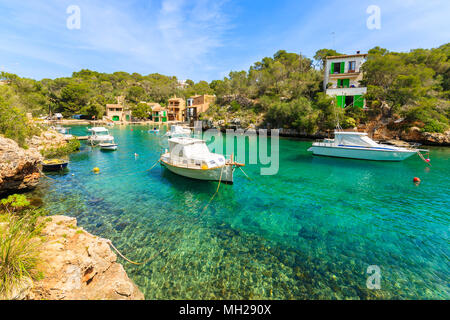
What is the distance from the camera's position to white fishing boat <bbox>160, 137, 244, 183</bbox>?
45.8 ft

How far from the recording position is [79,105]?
244 feet

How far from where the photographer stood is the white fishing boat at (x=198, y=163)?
45.8 feet

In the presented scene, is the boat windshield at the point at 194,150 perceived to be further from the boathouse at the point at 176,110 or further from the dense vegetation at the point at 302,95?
the boathouse at the point at 176,110

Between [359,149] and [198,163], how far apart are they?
20745mm

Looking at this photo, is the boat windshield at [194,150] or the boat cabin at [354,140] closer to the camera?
the boat windshield at [194,150]

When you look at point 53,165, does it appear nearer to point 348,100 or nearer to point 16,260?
point 16,260

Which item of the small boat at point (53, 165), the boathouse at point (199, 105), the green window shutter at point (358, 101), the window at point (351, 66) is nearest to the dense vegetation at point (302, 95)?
the green window shutter at point (358, 101)

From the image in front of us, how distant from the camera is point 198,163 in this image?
46.8 ft

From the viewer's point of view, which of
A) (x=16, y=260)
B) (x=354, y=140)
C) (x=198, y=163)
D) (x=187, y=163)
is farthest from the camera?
(x=354, y=140)

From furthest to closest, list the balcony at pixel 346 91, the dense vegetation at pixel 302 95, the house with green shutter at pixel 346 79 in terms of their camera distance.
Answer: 1. the house with green shutter at pixel 346 79
2. the balcony at pixel 346 91
3. the dense vegetation at pixel 302 95

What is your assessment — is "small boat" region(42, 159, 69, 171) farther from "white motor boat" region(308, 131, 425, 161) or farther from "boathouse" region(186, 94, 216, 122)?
"boathouse" region(186, 94, 216, 122)

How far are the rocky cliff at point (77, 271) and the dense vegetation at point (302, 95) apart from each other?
42.7 ft

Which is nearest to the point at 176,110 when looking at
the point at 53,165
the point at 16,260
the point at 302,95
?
the point at 302,95

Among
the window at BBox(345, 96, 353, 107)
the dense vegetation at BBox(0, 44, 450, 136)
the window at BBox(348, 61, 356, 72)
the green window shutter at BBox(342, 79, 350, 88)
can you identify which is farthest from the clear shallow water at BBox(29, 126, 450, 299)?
the window at BBox(348, 61, 356, 72)
